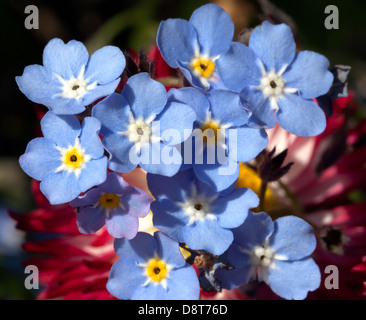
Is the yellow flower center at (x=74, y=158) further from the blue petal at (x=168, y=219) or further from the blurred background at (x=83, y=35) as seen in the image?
the blurred background at (x=83, y=35)

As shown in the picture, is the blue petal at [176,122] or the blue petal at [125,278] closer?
the blue petal at [176,122]

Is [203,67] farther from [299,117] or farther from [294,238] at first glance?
[294,238]

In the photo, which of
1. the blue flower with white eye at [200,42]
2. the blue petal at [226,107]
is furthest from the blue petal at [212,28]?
the blue petal at [226,107]

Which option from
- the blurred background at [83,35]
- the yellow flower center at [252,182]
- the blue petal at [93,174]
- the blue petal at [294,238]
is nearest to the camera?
the blue petal at [93,174]

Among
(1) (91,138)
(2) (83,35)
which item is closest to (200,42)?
(1) (91,138)

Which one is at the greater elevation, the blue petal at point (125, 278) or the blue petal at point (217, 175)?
the blue petal at point (217, 175)

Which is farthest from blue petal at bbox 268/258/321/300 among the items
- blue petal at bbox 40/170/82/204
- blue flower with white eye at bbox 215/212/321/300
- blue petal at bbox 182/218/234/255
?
blue petal at bbox 40/170/82/204

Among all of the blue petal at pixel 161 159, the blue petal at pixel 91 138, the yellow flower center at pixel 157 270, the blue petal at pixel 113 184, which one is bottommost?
the yellow flower center at pixel 157 270

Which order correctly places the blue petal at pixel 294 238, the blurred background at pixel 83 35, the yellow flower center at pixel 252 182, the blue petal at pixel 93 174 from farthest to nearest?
the blurred background at pixel 83 35 < the yellow flower center at pixel 252 182 < the blue petal at pixel 294 238 < the blue petal at pixel 93 174
